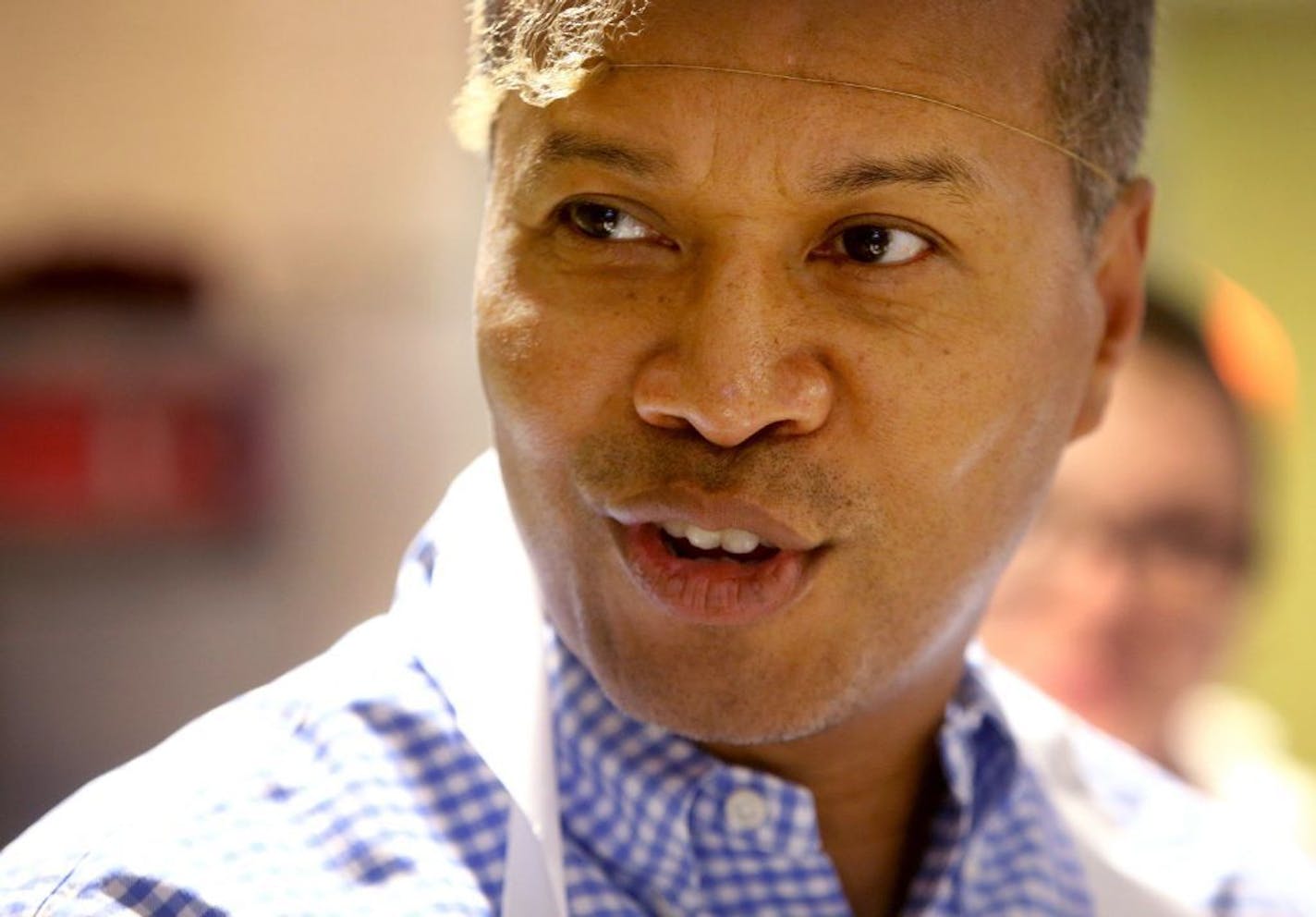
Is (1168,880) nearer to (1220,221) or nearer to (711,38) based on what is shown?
(711,38)

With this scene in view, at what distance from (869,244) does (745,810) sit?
440mm

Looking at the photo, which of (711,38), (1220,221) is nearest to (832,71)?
(711,38)

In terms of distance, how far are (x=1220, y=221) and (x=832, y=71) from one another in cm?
398

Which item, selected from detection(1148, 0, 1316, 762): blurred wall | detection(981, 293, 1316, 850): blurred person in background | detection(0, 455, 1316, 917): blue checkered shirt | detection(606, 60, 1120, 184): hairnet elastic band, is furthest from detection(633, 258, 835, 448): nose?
detection(1148, 0, 1316, 762): blurred wall

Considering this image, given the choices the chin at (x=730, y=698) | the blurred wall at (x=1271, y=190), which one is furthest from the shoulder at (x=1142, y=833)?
the blurred wall at (x=1271, y=190)

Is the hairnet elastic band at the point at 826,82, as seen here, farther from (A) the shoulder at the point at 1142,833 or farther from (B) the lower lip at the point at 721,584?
(A) the shoulder at the point at 1142,833

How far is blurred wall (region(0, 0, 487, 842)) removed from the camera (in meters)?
3.73

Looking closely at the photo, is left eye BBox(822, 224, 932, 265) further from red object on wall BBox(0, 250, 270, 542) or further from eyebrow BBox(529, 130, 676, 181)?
red object on wall BBox(0, 250, 270, 542)

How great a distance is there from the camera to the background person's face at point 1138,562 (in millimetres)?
2646

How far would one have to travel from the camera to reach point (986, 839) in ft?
4.72

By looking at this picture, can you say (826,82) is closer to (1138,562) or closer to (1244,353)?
(1138,562)

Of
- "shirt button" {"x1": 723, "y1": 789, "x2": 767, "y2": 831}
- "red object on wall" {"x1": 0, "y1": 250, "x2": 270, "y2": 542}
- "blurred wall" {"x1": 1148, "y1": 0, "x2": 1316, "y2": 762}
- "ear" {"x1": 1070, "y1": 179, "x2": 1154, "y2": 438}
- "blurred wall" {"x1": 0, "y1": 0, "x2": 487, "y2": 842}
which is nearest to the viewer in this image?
"shirt button" {"x1": 723, "y1": 789, "x2": 767, "y2": 831}

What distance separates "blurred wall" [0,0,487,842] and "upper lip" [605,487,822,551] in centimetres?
250

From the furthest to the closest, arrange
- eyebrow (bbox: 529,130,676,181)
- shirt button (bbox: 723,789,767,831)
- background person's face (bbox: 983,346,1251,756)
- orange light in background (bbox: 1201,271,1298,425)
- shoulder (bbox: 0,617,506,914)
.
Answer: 1. orange light in background (bbox: 1201,271,1298,425)
2. background person's face (bbox: 983,346,1251,756)
3. shirt button (bbox: 723,789,767,831)
4. eyebrow (bbox: 529,130,676,181)
5. shoulder (bbox: 0,617,506,914)
